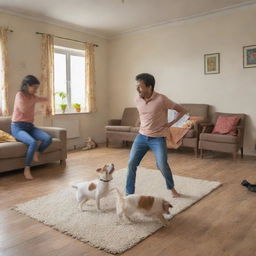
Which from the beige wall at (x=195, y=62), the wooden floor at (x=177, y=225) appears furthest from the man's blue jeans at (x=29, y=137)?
the beige wall at (x=195, y=62)

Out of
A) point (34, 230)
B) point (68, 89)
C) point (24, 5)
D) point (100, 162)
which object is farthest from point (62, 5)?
point (34, 230)

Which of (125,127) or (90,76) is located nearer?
(125,127)

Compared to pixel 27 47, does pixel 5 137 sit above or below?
below

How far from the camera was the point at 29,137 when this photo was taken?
12.5ft

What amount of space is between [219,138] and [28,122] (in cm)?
298

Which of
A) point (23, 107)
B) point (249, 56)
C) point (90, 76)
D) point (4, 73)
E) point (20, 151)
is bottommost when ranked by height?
point (20, 151)

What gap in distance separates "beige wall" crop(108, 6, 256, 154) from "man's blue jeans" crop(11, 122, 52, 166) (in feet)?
9.66

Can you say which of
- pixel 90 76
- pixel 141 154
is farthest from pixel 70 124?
pixel 141 154

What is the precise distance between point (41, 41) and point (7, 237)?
4.16 m

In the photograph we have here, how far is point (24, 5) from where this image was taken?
453 cm

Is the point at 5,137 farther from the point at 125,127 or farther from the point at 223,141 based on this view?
the point at 223,141

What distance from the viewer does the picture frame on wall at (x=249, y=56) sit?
478cm

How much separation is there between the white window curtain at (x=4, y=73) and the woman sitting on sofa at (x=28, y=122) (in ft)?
3.16

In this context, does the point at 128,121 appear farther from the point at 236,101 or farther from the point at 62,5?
the point at 62,5
